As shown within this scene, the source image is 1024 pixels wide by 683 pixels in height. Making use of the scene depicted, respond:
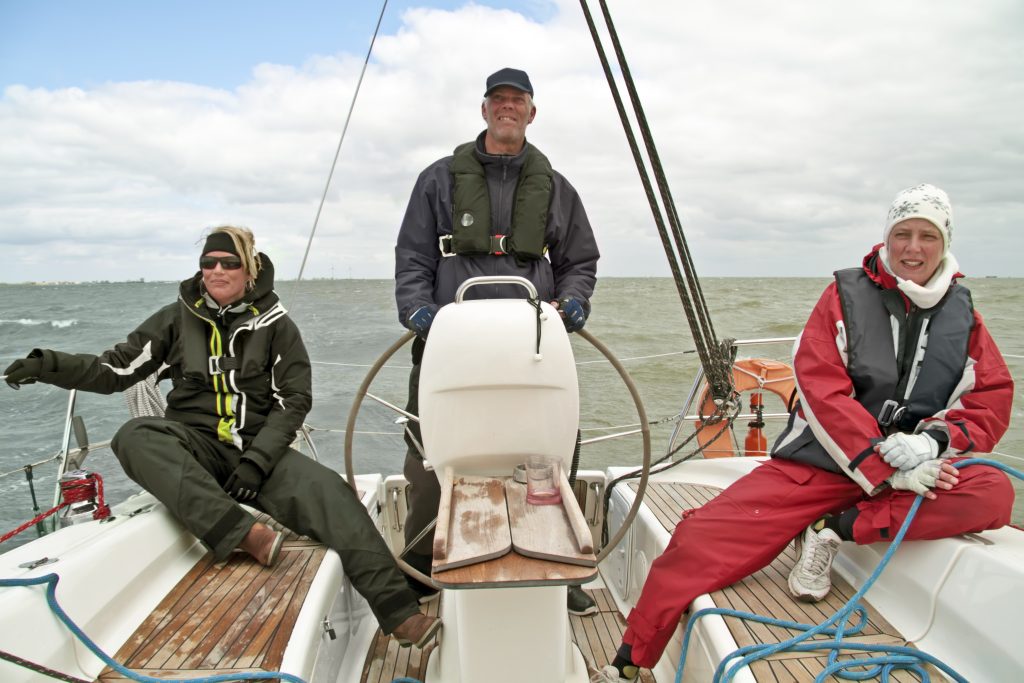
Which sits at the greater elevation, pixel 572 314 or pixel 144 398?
pixel 572 314

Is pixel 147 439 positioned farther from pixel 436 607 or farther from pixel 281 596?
pixel 436 607

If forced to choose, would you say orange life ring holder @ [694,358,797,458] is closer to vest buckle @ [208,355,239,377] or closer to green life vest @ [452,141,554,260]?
green life vest @ [452,141,554,260]

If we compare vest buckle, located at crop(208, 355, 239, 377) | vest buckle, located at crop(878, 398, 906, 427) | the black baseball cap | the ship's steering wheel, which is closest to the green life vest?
the black baseball cap

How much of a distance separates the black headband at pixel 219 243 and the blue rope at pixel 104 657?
1.02m

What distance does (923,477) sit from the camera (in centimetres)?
165

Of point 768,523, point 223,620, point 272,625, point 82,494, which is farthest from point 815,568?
point 82,494

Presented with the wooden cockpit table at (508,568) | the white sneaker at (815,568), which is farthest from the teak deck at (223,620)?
the white sneaker at (815,568)

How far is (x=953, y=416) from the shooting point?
5.73ft

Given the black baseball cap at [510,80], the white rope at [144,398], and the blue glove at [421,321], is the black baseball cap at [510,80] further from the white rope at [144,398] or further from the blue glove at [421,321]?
the white rope at [144,398]

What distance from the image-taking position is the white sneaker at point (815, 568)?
1756 millimetres

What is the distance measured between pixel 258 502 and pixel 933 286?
6.54ft

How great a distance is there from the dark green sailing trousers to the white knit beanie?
170cm

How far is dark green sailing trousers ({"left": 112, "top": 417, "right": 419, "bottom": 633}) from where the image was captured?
1.92 metres

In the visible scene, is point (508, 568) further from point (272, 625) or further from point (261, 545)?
point (261, 545)
